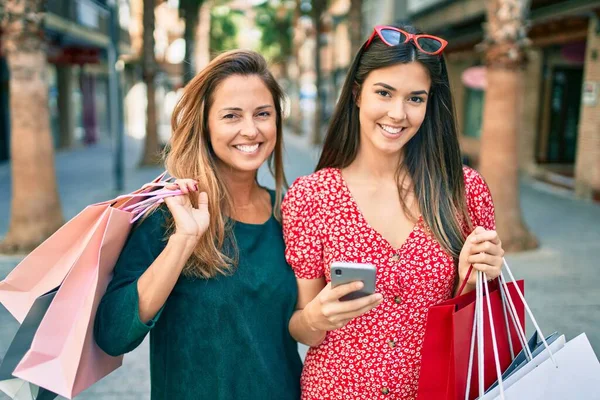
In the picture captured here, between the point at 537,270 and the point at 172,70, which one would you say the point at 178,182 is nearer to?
the point at 537,270

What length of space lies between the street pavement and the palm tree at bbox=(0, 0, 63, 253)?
1.64 feet

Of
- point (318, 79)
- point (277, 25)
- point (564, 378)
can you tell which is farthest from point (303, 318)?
point (277, 25)

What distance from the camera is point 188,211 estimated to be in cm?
173

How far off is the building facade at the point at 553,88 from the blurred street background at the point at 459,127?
0.11 ft

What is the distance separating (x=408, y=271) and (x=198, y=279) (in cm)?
63

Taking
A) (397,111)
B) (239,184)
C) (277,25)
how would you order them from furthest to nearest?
(277,25) < (239,184) < (397,111)

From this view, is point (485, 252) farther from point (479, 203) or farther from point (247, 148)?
point (247, 148)

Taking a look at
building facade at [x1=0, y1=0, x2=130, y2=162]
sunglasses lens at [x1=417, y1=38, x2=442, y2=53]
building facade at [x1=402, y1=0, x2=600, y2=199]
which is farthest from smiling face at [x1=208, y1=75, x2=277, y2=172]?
building facade at [x1=0, y1=0, x2=130, y2=162]

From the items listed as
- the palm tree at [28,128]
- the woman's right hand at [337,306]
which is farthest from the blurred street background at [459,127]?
the woman's right hand at [337,306]

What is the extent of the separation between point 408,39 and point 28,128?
6.22m

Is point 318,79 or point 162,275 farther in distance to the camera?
point 318,79

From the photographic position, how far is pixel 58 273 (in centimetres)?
165

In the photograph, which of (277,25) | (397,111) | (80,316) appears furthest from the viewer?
(277,25)

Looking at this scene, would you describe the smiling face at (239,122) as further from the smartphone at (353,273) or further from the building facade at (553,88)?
the building facade at (553,88)
